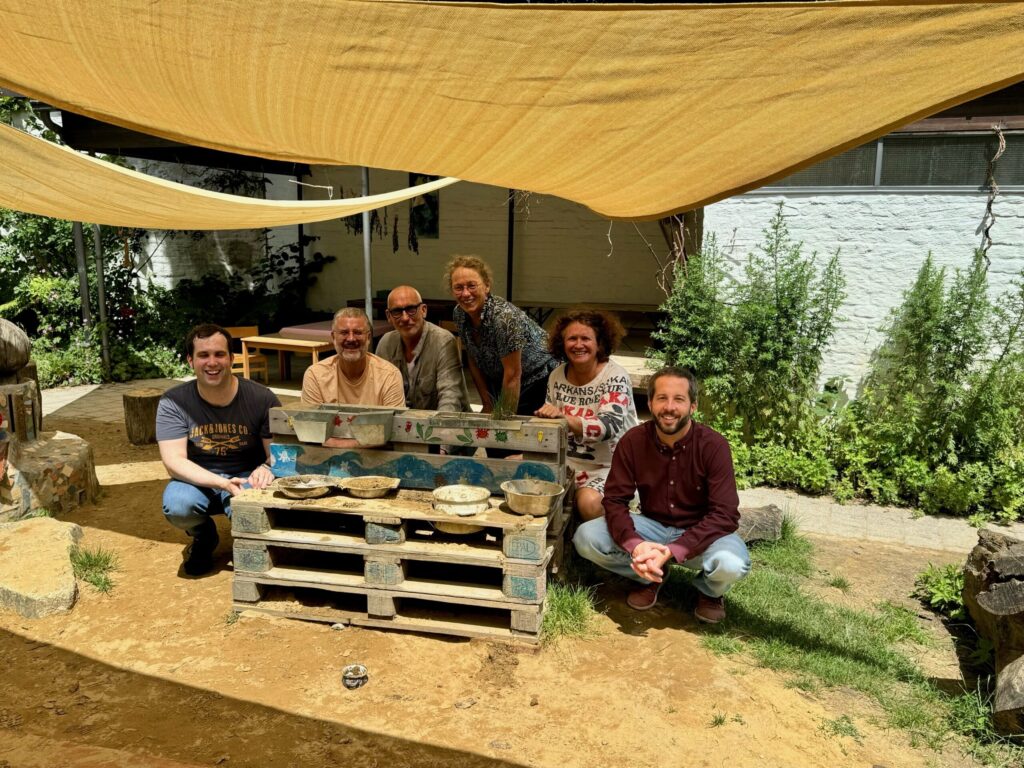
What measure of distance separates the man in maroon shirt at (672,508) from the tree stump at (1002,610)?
98 cm

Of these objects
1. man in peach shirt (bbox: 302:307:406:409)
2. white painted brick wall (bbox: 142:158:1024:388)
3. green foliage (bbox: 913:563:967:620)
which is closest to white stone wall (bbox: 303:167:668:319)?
white painted brick wall (bbox: 142:158:1024:388)

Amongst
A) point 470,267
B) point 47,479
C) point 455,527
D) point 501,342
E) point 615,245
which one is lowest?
point 47,479

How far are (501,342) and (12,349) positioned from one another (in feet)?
12.9

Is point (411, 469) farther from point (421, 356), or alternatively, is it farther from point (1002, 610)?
point (1002, 610)

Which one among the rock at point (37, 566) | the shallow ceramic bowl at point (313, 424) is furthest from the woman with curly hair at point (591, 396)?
the rock at point (37, 566)

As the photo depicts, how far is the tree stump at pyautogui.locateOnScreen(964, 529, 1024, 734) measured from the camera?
2543 millimetres

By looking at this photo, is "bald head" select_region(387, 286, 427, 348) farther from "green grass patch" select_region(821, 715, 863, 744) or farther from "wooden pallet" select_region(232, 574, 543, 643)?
"green grass patch" select_region(821, 715, 863, 744)

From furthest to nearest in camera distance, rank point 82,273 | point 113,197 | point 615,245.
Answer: point 615,245
point 82,273
point 113,197

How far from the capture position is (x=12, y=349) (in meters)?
5.50

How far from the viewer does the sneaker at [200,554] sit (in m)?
3.94

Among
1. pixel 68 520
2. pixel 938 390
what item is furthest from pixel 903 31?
pixel 68 520

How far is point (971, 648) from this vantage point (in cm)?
329

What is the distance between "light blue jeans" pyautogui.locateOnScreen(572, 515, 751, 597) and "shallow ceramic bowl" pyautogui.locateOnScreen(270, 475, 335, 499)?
1233 mm

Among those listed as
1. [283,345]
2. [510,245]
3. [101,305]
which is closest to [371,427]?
[283,345]
